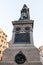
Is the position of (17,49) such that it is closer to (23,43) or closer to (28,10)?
(23,43)

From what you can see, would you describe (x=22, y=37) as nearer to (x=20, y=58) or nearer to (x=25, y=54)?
(x=25, y=54)

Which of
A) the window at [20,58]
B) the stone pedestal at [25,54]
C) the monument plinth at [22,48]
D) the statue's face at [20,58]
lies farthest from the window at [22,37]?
the statue's face at [20,58]

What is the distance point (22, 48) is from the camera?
1953cm

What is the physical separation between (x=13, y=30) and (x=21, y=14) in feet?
12.3

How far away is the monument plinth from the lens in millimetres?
18484

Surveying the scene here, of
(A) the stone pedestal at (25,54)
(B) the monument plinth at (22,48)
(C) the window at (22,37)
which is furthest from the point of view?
(C) the window at (22,37)

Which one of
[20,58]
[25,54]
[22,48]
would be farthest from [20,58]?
[22,48]

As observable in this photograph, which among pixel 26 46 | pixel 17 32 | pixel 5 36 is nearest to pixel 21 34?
pixel 17 32

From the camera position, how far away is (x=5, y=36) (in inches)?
2594

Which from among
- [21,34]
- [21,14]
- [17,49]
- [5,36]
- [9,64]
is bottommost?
[5,36]

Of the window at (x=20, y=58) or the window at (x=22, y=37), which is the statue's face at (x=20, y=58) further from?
the window at (x=22, y=37)

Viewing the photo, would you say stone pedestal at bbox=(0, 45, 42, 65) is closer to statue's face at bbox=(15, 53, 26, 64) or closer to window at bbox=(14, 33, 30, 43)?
statue's face at bbox=(15, 53, 26, 64)

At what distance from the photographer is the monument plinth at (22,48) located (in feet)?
60.6

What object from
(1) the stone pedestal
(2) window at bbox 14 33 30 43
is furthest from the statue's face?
(2) window at bbox 14 33 30 43
